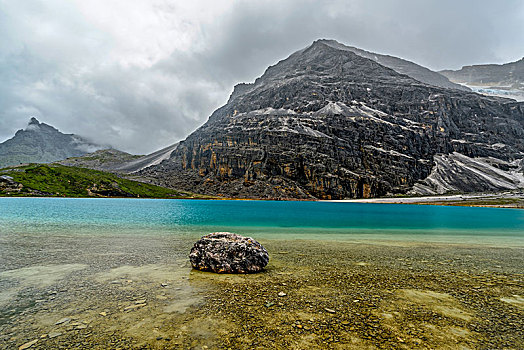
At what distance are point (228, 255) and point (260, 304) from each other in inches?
201

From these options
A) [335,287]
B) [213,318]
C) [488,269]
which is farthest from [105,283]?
[488,269]

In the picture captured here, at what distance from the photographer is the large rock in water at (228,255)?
13.8 m

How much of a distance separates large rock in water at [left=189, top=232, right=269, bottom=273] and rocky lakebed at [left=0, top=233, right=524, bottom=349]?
1.98 ft

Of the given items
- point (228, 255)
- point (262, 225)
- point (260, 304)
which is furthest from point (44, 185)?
point (260, 304)

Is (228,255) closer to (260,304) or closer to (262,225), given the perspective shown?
(260,304)

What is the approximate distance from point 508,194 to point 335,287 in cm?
26405

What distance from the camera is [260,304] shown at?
9258mm

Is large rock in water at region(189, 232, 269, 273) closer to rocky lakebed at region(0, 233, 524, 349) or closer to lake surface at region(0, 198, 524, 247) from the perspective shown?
rocky lakebed at region(0, 233, 524, 349)

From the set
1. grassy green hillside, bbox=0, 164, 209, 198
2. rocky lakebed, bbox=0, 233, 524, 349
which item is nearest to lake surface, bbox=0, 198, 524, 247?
rocky lakebed, bbox=0, 233, 524, 349

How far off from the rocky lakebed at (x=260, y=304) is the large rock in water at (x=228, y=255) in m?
0.60

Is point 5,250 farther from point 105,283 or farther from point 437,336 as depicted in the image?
point 437,336

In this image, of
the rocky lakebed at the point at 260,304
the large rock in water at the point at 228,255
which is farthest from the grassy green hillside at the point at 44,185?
the large rock in water at the point at 228,255

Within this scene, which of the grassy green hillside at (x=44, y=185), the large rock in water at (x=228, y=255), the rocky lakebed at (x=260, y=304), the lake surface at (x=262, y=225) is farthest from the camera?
the grassy green hillside at (x=44, y=185)

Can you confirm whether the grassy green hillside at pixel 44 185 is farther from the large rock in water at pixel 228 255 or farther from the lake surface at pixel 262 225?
the large rock in water at pixel 228 255
